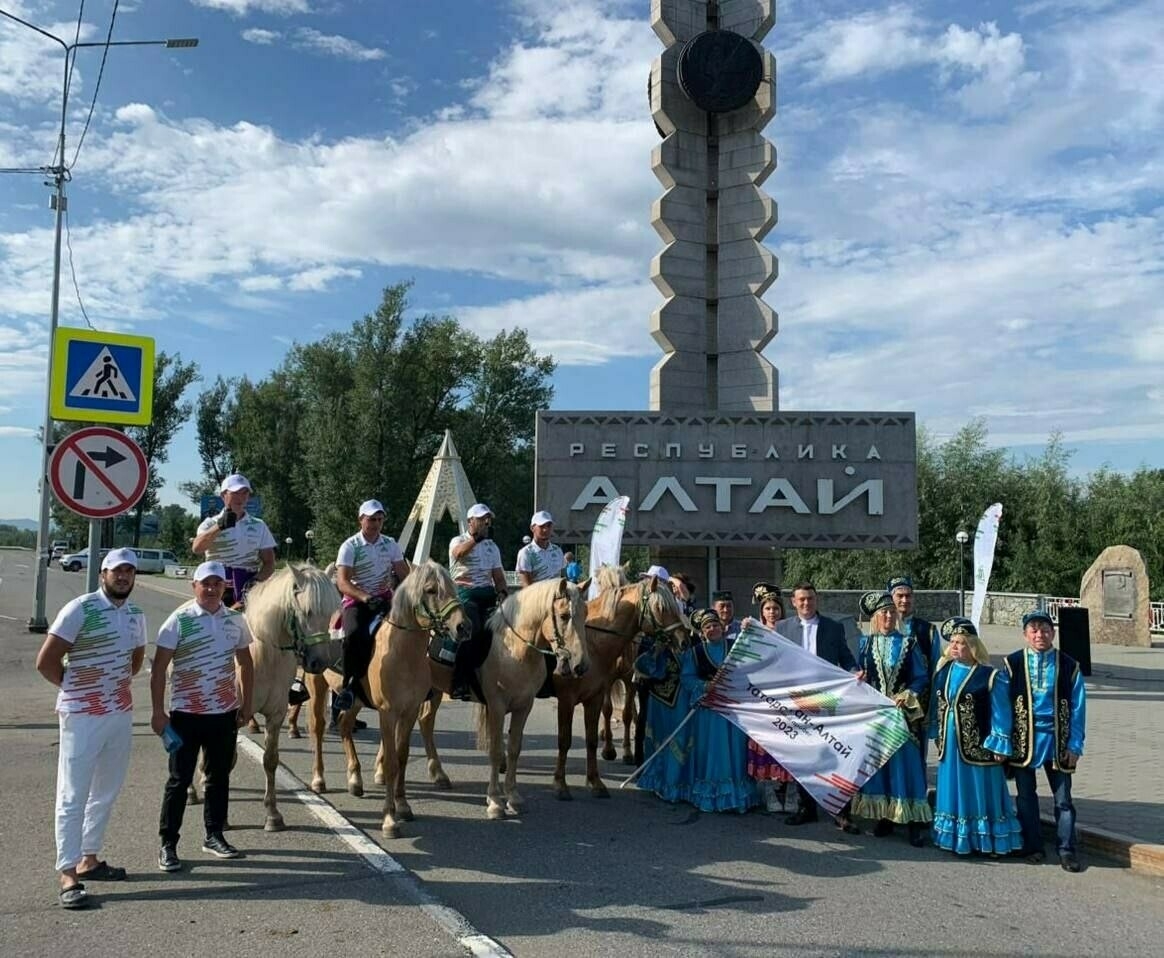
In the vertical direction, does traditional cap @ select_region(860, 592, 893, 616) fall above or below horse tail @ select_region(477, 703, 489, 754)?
above

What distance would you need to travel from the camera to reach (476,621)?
7.80m

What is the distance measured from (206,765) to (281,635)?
1108 mm

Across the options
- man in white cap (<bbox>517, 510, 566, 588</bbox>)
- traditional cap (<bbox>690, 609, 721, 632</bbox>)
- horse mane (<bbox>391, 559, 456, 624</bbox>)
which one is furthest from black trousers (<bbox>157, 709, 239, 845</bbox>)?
traditional cap (<bbox>690, 609, 721, 632</bbox>)

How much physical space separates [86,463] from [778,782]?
6534 millimetres

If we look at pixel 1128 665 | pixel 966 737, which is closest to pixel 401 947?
pixel 966 737

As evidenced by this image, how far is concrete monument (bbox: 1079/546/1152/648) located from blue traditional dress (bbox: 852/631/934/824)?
19.2m

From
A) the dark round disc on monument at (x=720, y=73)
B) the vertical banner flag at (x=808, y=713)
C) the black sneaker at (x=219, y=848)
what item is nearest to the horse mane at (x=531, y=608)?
the vertical banner flag at (x=808, y=713)

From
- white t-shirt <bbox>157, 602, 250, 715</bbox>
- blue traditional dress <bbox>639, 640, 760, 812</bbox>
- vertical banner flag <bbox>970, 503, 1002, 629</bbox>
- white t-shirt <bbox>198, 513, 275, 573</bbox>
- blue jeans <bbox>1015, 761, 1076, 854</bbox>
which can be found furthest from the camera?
vertical banner flag <bbox>970, 503, 1002, 629</bbox>

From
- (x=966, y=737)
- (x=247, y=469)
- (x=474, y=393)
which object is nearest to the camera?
(x=966, y=737)

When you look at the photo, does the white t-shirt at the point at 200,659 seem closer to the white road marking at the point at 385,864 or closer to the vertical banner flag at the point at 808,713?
the white road marking at the point at 385,864

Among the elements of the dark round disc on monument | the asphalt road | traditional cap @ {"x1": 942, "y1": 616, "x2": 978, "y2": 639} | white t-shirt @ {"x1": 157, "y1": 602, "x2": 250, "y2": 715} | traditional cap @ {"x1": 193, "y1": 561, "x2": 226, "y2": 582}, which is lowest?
the asphalt road

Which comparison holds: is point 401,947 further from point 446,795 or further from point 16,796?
point 16,796

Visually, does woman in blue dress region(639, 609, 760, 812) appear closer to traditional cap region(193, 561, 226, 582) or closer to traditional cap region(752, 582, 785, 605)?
traditional cap region(752, 582, 785, 605)

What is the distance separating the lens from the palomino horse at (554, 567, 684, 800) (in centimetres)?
780
